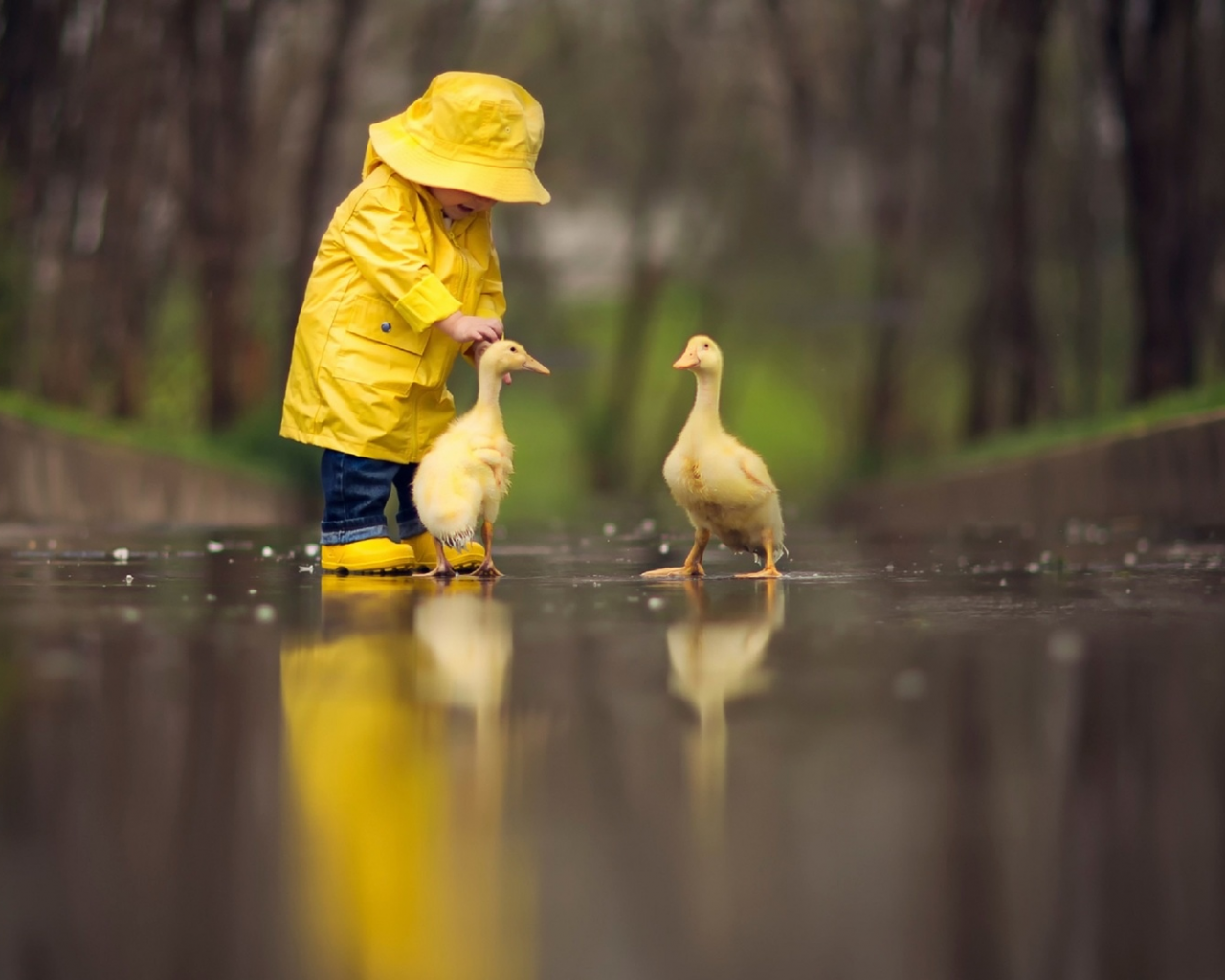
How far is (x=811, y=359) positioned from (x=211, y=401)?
18688 millimetres

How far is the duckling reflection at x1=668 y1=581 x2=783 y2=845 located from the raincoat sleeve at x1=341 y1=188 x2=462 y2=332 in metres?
1.51

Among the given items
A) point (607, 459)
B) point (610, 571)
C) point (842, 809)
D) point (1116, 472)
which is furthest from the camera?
point (607, 459)

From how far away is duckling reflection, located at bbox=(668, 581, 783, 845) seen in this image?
358cm

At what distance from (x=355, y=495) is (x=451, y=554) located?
475mm

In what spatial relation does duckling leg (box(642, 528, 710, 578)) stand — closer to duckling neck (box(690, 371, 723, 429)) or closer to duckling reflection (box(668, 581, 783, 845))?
duckling neck (box(690, 371, 723, 429))

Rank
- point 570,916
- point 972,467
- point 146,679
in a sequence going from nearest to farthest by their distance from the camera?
point 570,916 < point 146,679 < point 972,467

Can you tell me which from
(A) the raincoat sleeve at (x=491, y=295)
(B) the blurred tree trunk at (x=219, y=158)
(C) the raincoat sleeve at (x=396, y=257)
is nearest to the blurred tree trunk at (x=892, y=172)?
(B) the blurred tree trunk at (x=219, y=158)

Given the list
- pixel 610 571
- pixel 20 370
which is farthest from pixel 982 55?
pixel 610 571

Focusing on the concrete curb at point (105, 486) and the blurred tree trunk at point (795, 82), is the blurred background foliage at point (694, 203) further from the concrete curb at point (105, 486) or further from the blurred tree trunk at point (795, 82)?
the concrete curb at point (105, 486)

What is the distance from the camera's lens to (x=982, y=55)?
26109 mm

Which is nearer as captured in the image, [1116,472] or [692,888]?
[692,888]

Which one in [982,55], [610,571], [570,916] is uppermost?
[982,55]

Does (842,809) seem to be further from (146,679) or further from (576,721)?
(146,679)

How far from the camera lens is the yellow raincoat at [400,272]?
8227mm
